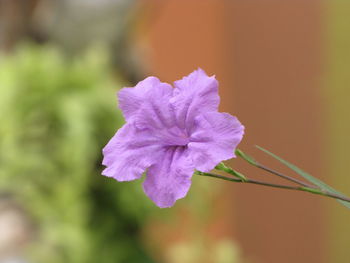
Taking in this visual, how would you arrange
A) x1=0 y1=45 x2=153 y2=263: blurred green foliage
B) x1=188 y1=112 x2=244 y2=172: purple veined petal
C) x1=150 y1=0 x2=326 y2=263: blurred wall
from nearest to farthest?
x1=188 y1=112 x2=244 y2=172: purple veined petal → x1=0 y1=45 x2=153 y2=263: blurred green foliage → x1=150 y1=0 x2=326 y2=263: blurred wall

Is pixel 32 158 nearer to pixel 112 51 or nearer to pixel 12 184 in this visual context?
pixel 12 184

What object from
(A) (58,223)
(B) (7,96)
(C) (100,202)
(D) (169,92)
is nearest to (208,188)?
(C) (100,202)

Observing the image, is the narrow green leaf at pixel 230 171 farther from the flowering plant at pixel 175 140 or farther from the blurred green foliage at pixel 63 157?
the blurred green foliage at pixel 63 157

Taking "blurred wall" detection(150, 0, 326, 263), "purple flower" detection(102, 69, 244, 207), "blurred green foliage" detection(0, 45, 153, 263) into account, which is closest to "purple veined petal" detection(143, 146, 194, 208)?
"purple flower" detection(102, 69, 244, 207)

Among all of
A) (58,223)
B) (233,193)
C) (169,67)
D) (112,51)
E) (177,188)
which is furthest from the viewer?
(233,193)

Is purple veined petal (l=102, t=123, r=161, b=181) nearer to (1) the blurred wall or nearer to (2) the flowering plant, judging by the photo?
(2) the flowering plant

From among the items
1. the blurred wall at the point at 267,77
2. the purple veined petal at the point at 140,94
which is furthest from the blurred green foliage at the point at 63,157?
the purple veined petal at the point at 140,94

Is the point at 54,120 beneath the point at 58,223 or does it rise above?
above
